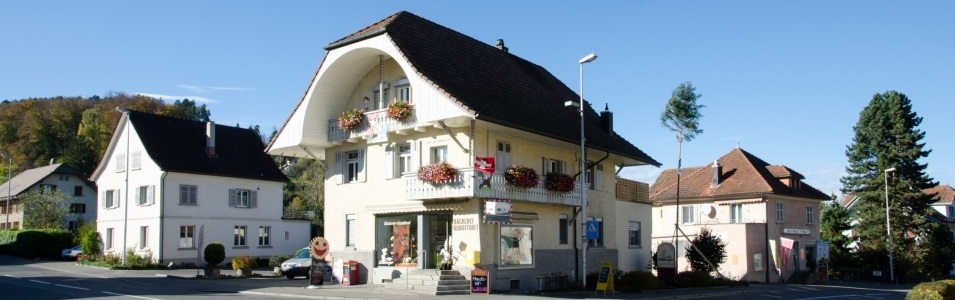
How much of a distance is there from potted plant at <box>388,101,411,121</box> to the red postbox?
576 cm

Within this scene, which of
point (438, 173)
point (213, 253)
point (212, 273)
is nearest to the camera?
point (438, 173)

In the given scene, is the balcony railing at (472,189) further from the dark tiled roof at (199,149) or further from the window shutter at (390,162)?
the dark tiled roof at (199,149)

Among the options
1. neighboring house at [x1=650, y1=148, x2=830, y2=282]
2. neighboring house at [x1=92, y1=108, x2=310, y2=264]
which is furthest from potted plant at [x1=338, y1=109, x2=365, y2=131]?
neighboring house at [x1=650, y1=148, x2=830, y2=282]

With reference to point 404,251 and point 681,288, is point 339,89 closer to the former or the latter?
point 404,251

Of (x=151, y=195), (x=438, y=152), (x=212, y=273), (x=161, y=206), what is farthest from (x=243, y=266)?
(x=438, y=152)

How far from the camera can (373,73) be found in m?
32.4

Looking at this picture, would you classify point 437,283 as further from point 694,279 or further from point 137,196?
point 137,196

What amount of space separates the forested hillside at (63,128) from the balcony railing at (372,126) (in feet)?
229

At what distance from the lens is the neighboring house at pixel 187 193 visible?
4734 cm

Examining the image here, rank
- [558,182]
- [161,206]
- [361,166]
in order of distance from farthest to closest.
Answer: [161,206] → [361,166] → [558,182]

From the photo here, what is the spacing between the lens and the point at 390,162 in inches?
1235

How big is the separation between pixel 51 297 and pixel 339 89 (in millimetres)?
12351

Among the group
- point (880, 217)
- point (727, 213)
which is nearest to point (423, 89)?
point (727, 213)

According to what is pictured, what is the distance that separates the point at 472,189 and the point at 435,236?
344 centimetres
